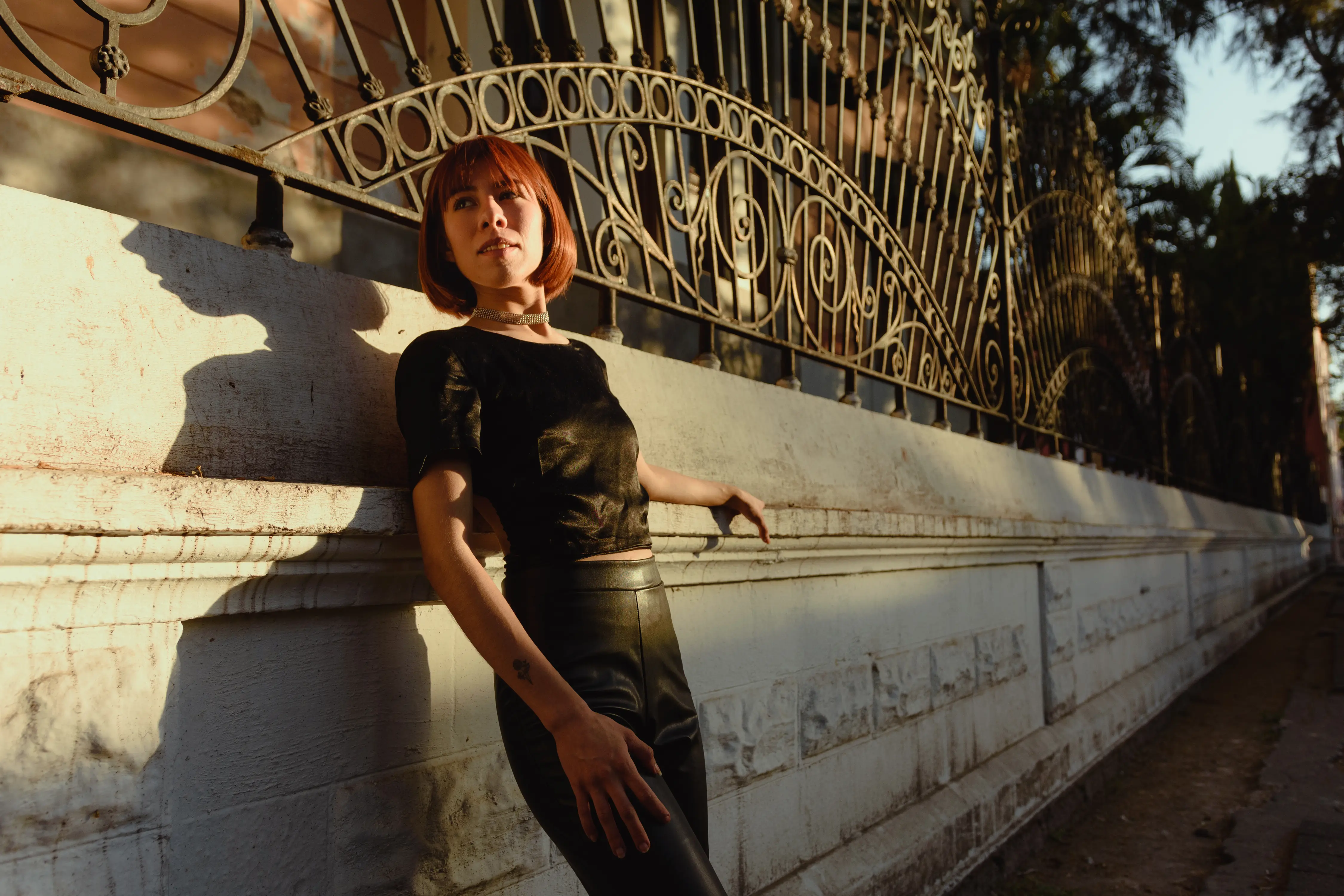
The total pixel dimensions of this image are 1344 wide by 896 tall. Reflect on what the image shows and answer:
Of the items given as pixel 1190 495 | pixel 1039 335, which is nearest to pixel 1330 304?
pixel 1190 495

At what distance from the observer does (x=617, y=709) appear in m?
1.47

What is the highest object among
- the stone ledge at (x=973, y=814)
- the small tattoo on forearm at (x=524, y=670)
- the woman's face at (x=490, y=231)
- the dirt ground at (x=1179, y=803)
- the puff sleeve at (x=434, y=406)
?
the woman's face at (x=490, y=231)

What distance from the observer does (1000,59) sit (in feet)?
16.2

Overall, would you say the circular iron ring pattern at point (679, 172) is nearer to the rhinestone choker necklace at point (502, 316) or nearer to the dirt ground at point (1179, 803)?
the rhinestone choker necklace at point (502, 316)

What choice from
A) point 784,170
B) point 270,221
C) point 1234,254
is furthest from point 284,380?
point 1234,254

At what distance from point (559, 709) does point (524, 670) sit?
7cm

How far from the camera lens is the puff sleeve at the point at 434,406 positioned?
1.39 m

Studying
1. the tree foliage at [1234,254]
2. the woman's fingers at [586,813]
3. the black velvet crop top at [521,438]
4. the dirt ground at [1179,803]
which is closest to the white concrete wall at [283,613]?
the black velvet crop top at [521,438]

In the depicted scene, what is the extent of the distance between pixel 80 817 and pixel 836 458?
237cm

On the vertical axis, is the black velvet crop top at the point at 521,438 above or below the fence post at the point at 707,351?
below

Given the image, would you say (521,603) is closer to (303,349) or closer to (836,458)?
(303,349)

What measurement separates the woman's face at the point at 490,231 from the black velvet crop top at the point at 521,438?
12cm

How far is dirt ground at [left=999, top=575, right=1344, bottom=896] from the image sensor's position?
3562mm

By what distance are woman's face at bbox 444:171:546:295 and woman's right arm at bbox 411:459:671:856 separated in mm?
538
